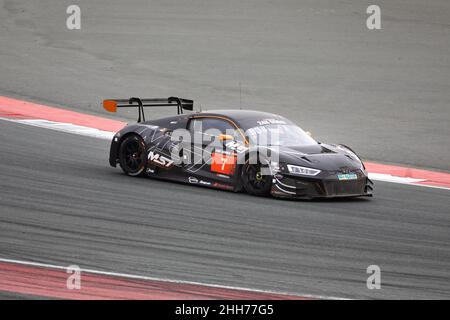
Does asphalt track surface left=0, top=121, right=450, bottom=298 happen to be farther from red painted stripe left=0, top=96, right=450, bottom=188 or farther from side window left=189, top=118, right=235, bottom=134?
red painted stripe left=0, top=96, right=450, bottom=188

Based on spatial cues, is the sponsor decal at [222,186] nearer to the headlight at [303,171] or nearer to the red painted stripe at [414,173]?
the headlight at [303,171]

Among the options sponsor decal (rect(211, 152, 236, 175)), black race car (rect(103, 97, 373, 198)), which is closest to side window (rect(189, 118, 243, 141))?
black race car (rect(103, 97, 373, 198))

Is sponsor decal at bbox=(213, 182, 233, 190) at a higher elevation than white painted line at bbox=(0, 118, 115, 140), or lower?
lower

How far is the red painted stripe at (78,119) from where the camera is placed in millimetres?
18172

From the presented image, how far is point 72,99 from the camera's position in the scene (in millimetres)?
23969

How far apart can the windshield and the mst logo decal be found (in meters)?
1.39

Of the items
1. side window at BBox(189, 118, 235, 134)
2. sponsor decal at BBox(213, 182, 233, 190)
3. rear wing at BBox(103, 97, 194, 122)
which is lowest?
sponsor decal at BBox(213, 182, 233, 190)

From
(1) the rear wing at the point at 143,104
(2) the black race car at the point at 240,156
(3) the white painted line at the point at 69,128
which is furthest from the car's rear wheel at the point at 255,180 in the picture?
(3) the white painted line at the point at 69,128

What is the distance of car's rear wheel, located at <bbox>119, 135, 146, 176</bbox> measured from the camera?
1584cm

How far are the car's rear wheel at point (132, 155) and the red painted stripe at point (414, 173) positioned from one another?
14.8 feet

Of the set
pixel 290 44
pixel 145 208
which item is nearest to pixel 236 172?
pixel 145 208

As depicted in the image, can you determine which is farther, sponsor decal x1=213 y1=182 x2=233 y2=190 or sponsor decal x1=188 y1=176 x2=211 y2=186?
sponsor decal x1=188 y1=176 x2=211 y2=186
